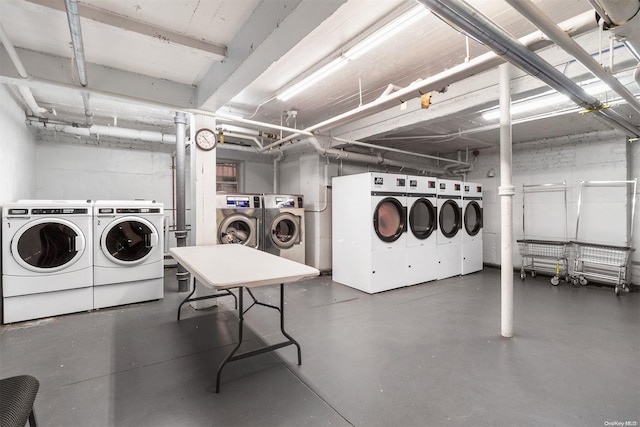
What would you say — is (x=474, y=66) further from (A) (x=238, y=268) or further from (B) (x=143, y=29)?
(B) (x=143, y=29)

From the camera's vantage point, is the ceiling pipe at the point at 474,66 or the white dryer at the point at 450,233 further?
the white dryer at the point at 450,233

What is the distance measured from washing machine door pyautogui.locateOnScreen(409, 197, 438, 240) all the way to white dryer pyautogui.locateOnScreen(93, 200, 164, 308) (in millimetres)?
3829

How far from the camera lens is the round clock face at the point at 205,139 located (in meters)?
3.39

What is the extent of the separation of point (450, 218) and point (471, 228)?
0.46m

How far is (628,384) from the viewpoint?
2018mm

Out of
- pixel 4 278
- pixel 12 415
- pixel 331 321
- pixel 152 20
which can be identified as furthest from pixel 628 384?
pixel 4 278

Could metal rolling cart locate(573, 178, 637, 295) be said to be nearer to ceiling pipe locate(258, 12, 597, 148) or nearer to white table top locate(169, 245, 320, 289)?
ceiling pipe locate(258, 12, 597, 148)

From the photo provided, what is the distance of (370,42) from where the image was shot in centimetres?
232

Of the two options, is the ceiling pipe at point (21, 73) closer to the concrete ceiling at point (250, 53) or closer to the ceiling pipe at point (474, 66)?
the concrete ceiling at point (250, 53)

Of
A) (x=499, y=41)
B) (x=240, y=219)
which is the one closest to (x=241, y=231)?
(x=240, y=219)

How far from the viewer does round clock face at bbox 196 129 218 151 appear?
3391mm

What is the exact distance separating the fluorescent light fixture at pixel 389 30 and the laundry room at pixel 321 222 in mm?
27

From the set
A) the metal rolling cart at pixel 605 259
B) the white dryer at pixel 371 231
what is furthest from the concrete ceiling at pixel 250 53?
the metal rolling cart at pixel 605 259

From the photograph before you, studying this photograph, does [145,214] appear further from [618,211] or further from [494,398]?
[618,211]
